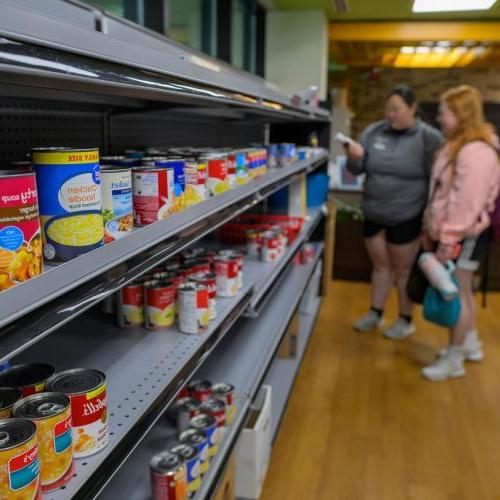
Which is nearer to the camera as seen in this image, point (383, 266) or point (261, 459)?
point (261, 459)

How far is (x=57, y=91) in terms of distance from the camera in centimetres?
142

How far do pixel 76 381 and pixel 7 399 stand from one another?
0.52ft

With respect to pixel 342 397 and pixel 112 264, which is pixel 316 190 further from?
pixel 112 264

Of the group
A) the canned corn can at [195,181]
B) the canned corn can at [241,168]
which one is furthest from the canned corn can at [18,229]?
the canned corn can at [241,168]

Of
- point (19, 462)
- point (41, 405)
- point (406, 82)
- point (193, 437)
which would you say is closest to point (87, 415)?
point (41, 405)

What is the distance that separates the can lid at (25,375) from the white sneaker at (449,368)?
300 cm

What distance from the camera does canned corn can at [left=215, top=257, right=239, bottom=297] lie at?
210 centimetres

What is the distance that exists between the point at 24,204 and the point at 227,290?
1.32m

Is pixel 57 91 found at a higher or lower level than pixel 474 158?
higher

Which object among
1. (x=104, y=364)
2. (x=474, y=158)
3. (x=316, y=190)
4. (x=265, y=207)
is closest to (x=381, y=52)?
(x=316, y=190)

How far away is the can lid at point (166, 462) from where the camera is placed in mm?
1484

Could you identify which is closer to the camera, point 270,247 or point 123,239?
point 123,239

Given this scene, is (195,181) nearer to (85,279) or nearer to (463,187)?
(85,279)

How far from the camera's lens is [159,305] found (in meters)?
1.77
